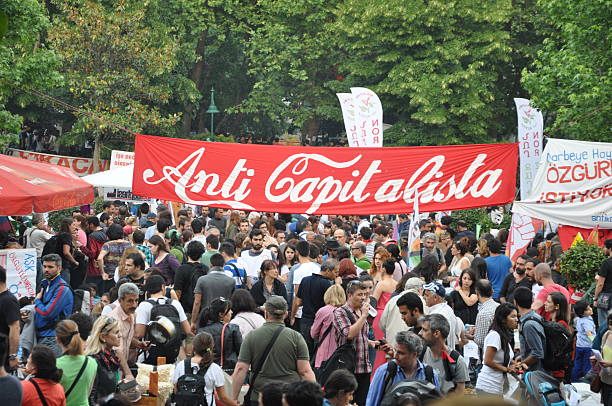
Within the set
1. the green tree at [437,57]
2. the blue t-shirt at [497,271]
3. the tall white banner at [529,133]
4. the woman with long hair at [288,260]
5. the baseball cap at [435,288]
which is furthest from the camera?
the green tree at [437,57]

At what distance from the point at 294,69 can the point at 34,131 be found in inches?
536

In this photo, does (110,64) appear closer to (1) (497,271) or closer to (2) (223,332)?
(1) (497,271)

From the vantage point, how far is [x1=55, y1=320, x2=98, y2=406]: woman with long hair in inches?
270

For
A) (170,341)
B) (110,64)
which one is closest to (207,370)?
(170,341)

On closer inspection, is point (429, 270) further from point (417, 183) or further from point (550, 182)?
point (550, 182)

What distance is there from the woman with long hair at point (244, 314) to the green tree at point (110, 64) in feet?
80.0

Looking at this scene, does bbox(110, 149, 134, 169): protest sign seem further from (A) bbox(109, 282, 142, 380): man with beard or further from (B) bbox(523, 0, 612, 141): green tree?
(A) bbox(109, 282, 142, 380): man with beard

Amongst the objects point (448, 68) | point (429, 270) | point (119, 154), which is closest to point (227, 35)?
point (448, 68)

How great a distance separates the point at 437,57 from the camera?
34.2 metres

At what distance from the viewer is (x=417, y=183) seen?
39.7ft

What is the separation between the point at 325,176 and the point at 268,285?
82.9 inches

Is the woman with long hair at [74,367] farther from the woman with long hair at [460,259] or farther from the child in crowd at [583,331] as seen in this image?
the woman with long hair at [460,259]

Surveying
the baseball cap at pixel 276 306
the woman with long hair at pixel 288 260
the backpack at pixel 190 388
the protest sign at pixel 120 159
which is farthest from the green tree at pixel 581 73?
the backpack at pixel 190 388

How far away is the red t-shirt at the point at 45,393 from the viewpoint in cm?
623
